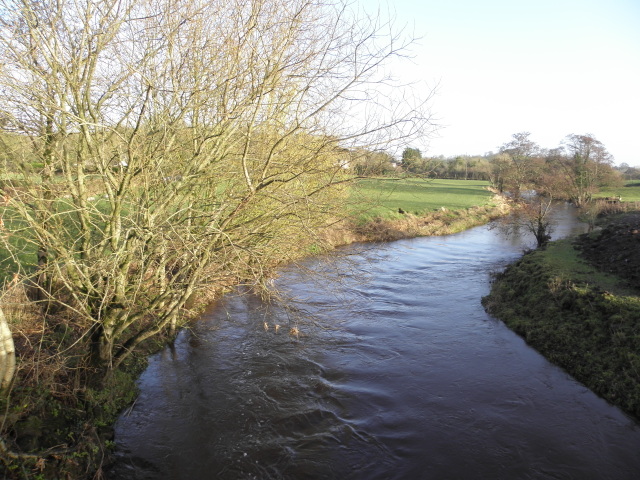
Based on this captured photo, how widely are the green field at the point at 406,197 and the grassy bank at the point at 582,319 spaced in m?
4.97

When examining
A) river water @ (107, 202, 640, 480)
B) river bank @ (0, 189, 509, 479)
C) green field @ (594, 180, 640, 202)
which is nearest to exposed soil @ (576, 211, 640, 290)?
river water @ (107, 202, 640, 480)

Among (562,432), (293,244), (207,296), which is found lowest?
(562,432)

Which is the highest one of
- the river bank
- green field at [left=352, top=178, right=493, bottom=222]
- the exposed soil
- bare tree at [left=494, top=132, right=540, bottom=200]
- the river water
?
bare tree at [left=494, top=132, right=540, bottom=200]

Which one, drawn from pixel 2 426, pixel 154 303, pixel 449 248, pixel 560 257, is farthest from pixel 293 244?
pixel 449 248

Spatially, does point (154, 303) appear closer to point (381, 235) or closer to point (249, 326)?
point (249, 326)

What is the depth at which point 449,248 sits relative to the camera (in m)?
25.9

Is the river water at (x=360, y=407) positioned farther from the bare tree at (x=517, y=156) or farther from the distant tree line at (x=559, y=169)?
the bare tree at (x=517, y=156)

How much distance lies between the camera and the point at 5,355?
592cm

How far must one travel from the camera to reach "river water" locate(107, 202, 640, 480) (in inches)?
283

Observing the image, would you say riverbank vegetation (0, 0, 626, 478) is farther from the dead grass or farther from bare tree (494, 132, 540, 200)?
bare tree (494, 132, 540, 200)

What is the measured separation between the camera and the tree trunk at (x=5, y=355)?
5.80m

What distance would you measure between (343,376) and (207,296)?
6029 millimetres

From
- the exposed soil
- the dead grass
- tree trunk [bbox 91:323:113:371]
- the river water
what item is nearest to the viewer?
the river water

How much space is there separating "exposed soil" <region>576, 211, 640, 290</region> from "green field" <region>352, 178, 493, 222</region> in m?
6.82
